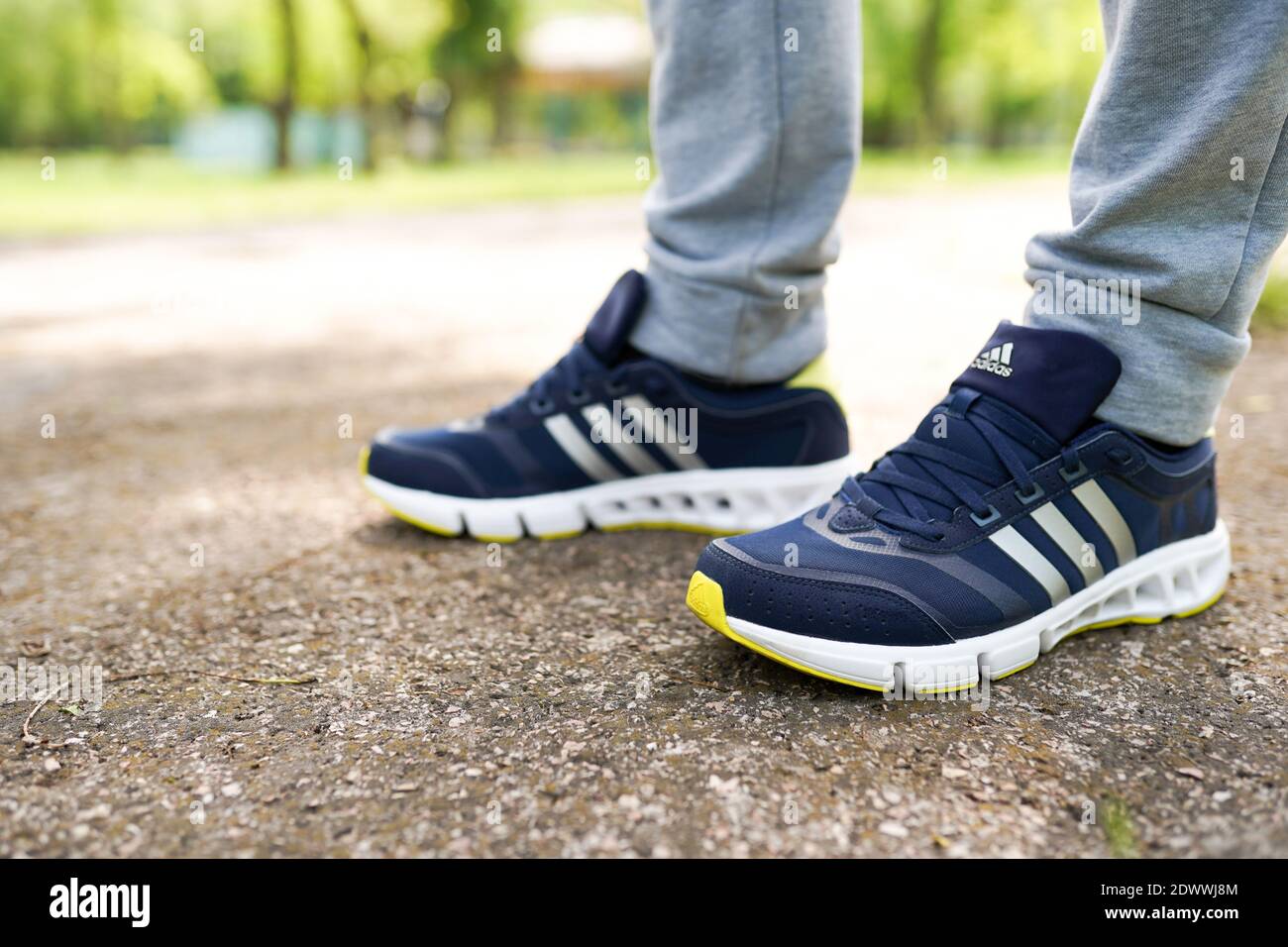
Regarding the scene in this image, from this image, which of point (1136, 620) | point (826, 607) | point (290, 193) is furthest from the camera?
point (290, 193)

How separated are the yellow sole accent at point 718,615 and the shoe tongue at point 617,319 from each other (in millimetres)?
500

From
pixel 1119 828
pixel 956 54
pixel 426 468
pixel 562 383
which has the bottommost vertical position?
pixel 1119 828

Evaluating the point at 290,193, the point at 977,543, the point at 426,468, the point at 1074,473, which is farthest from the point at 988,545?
the point at 290,193

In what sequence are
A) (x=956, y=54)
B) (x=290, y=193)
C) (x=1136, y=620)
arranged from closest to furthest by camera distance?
(x=1136, y=620) → (x=290, y=193) → (x=956, y=54)

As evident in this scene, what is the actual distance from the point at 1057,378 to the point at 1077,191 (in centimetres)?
21

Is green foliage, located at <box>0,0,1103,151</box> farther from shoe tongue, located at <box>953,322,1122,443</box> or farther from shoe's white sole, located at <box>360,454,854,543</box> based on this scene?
shoe tongue, located at <box>953,322,1122,443</box>

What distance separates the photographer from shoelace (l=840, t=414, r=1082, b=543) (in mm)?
1074

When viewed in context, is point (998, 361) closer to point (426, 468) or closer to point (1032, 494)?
point (1032, 494)

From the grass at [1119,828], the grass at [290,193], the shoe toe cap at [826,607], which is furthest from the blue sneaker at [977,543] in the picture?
the grass at [290,193]

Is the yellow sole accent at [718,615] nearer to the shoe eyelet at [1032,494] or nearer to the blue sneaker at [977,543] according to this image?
the blue sneaker at [977,543]

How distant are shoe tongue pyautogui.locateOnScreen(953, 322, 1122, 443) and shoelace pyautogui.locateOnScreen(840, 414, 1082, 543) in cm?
A: 3

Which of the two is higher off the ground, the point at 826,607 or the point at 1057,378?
the point at 1057,378

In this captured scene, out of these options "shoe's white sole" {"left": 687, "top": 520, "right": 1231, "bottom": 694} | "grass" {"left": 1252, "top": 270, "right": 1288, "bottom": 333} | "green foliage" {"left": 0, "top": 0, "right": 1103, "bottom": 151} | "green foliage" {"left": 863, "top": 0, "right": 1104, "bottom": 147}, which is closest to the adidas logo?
"shoe's white sole" {"left": 687, "top": 520, "right": 1231, "bottom": 694}

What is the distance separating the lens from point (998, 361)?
112cm
